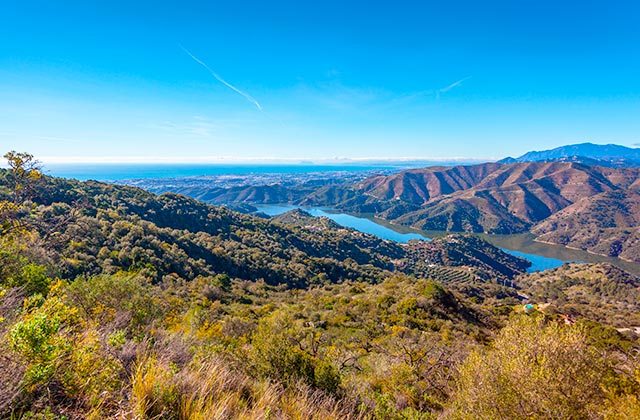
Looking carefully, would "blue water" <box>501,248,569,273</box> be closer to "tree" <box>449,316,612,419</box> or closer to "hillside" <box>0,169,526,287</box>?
"hillside" <box>0,169,526,287</box>

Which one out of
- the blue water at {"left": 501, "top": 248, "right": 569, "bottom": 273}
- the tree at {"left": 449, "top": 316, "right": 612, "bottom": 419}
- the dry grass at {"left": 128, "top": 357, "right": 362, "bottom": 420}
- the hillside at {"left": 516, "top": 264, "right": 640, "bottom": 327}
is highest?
the dry grass at {"left": 128, "top": 357, "right": 362, "bottom": 420}

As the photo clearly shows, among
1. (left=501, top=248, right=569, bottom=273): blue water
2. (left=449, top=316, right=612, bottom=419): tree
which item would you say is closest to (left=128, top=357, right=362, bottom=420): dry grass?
(left=449, top=316, right=612, bottom=419): tree

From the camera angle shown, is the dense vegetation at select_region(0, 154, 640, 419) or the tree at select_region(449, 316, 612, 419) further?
the tree at select_region(449, 316, 612, 419)

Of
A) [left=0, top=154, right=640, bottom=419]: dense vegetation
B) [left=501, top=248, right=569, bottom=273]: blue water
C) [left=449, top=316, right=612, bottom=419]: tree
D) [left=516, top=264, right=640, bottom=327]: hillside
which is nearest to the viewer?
[left=0, top=154, right=640, bottom=419]: dense vegetation

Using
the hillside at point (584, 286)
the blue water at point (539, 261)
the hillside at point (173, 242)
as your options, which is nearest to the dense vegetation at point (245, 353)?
the hillside at point (173, 242)

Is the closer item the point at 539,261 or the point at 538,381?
the point at 538,381

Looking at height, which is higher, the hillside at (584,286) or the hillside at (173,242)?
the hillside at (173,242)

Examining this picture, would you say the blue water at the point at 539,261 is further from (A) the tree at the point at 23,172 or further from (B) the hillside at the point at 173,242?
(A) the tree at the point at 23,172

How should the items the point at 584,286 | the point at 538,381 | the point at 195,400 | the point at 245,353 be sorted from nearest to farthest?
the point at 195,400 → the point at 538,381 → the point at 245,353 → the point at 584,286

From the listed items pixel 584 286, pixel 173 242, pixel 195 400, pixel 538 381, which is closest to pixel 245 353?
pixel 195 400

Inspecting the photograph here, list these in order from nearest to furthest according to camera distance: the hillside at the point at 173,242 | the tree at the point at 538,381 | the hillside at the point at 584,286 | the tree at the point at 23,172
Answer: the tree at the point at 538,381 < the tree at the point at 23,172 < the hillside at the point at 173,242 < the hillside at the point at 584,286

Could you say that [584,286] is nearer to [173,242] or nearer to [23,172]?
[173,242]
